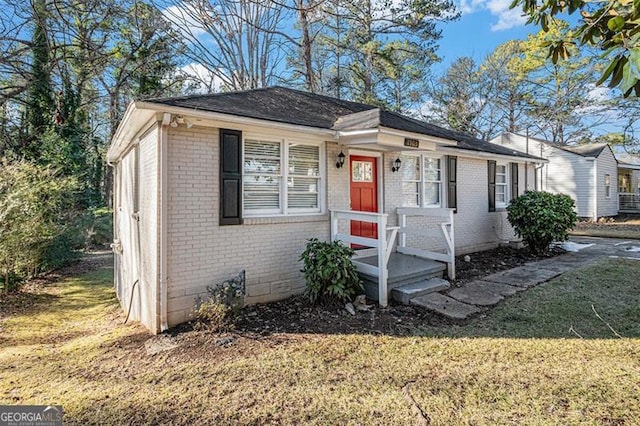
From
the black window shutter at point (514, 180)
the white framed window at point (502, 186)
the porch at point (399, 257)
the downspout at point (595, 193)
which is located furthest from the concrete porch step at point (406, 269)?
the downspout at point (595, 193)

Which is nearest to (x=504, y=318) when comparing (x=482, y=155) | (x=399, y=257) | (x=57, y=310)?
(x=399, y=257)

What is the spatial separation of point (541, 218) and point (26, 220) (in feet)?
44.2

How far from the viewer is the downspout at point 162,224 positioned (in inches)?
189

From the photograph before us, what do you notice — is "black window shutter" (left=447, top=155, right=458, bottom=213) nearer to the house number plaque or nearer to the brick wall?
the house number plaque

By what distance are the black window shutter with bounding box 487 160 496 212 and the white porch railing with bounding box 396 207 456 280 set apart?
3775 millimetres

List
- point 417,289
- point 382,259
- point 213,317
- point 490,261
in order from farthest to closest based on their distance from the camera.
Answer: point 490,261
point 417,289
point 382,259
point 213,317

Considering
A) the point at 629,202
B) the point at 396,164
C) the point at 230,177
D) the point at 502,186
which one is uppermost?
the point at 396,164

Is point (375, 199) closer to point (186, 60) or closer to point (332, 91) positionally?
point (332, 91)

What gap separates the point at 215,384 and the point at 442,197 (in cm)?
757

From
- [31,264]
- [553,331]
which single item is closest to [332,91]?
[31,264]

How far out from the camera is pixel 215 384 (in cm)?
339

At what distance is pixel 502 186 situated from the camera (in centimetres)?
1120

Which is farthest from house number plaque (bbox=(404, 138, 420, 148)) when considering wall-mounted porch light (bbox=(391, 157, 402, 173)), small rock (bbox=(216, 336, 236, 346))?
small rock (bbox=(216, 336, 236, 346))

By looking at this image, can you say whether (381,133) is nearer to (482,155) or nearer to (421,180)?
(421,180)
